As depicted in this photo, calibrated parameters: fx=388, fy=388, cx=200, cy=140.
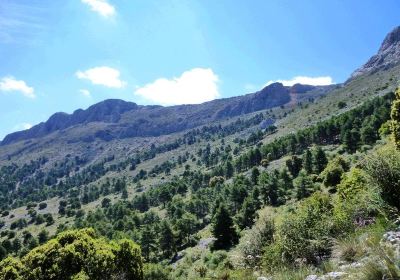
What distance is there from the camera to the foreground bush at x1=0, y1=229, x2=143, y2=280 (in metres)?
39.8

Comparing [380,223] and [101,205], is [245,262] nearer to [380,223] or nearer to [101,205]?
[380,223]

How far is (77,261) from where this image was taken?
40.3 m

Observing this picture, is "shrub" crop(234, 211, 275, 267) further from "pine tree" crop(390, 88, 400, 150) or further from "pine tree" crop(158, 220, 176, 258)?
"pine tree" crop(158, 220, 176, 258)

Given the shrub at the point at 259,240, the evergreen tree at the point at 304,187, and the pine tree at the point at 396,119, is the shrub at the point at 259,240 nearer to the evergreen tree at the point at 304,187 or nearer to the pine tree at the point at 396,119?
the pine tree at the point at 396,119

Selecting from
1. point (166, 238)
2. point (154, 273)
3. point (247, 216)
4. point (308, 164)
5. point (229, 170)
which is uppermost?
point (308, 164)

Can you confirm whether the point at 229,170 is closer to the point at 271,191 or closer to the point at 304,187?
the point at 271,191

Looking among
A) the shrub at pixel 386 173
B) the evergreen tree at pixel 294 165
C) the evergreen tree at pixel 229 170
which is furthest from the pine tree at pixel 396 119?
the evergreen tree at pixel 229 170

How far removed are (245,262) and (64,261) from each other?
78.6 ft

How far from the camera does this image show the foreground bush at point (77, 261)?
1567 inches

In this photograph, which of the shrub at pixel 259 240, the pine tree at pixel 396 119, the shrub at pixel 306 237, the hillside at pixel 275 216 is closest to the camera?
the hillside at pixel 275 216

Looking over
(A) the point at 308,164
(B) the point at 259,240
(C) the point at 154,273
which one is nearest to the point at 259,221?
(B) the point at 259,240

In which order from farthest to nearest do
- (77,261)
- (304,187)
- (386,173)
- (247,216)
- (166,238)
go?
(166,238) < (247,216) < (304,187) < (77,261) < (386,173)

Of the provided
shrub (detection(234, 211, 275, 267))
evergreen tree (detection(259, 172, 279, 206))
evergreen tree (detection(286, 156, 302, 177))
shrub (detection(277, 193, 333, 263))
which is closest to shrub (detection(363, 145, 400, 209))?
shrub (detection(277, 193, 333, 263))

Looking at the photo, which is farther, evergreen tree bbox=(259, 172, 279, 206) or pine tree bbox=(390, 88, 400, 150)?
evergreen tree bbox=(259, 172, 279, 206)
